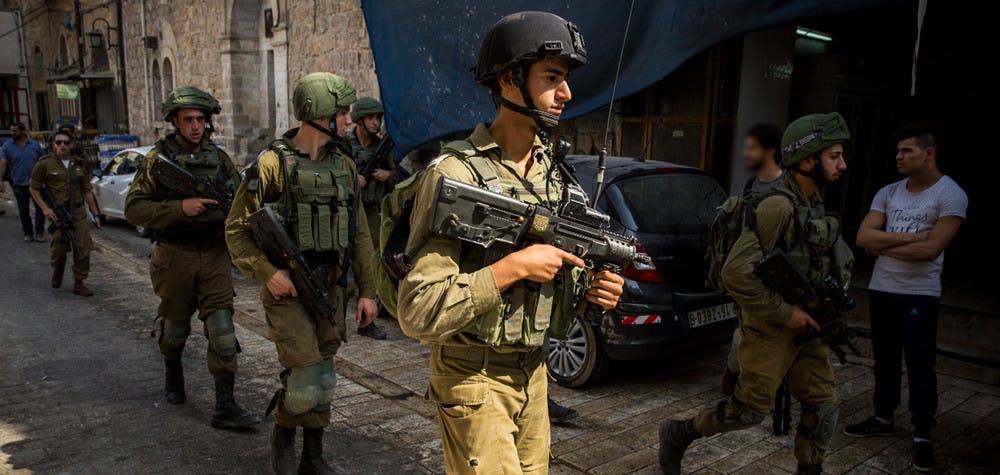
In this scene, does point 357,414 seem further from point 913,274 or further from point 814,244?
point 913,274

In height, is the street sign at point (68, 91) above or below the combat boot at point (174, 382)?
above

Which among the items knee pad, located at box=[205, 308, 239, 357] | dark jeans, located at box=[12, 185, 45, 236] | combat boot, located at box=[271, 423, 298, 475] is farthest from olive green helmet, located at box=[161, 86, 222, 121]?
dark jeans, located at box=[12, 185, 45, 236]

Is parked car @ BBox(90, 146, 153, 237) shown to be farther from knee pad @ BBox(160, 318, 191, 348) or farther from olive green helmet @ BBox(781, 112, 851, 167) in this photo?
olive green helmet @ BBox(781, 112, 851, 167)

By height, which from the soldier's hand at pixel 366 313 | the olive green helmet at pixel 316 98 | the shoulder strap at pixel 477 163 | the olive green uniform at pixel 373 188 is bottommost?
the soldier's hand at pixel 366 313

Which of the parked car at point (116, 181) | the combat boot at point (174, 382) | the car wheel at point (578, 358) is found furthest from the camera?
the parked car at point (116, 181)

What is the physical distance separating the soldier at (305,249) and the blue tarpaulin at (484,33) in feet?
9.45

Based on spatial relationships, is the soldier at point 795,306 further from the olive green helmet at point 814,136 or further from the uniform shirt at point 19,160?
the uniform shirt at point 19,160

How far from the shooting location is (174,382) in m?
4.55

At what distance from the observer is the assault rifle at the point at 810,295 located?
123 inches

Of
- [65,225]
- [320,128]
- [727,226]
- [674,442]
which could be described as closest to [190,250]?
[320,128]

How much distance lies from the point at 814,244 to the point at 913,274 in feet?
3.91

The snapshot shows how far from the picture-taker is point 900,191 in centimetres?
411

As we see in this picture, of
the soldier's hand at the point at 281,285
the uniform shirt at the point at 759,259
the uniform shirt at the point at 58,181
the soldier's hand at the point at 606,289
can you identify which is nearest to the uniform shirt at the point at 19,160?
the uniform shirt at the point at 58,181

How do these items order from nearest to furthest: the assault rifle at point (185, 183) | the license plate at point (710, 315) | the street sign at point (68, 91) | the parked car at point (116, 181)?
the assault rifle at point (185, 183) < the license plate at point (710, 315) < the parked car at point (116, 181) < the street sign at point (68, 91)
